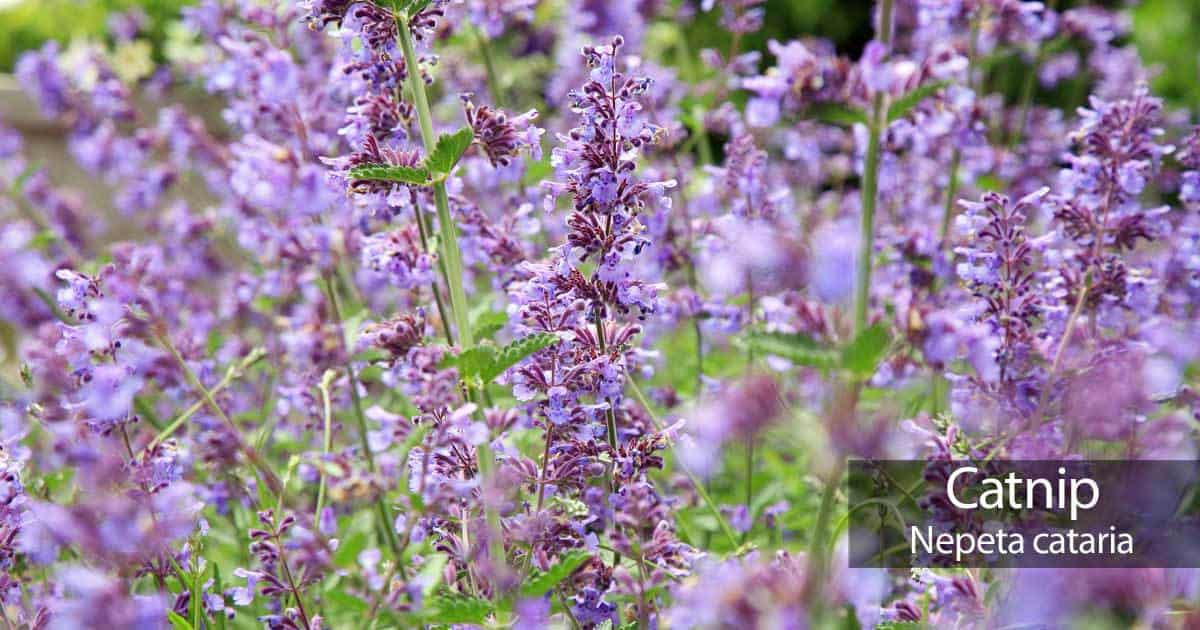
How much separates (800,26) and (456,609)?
860 centimetres

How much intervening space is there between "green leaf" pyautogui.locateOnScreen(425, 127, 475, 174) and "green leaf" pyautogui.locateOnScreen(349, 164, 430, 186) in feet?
0.08

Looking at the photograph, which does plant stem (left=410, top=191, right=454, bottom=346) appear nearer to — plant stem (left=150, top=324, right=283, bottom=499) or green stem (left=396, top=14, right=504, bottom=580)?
green stem (left=396, top=14, right=504, bottom=580)

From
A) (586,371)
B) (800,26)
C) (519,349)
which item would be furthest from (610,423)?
(800,26)

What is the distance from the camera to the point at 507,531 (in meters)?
1.98

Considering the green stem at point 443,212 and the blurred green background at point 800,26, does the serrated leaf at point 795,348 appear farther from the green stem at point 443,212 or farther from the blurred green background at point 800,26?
the blurred green background at point 800,26

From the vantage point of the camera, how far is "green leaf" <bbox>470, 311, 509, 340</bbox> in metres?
2.21

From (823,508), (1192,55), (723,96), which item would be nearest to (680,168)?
(723,96)

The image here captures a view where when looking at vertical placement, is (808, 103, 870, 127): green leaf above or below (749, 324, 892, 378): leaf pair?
above

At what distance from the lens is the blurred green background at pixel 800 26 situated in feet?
28.6

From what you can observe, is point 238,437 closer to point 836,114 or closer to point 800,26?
point 836,114

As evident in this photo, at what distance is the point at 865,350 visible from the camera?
5.23ft

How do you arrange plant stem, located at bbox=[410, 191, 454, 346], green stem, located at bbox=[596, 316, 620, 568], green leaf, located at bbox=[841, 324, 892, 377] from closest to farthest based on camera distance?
green leaf, located at bbox=[841, 324, 892, 377] < green stem, located at bbox=[596, 316, 620, 568] < plant stem, located at bbox=[410, 191, 454, 346]

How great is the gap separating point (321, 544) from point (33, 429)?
213 centimetres

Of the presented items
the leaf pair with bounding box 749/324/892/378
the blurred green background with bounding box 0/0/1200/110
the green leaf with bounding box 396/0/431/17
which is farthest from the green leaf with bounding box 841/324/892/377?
the blurred green background with bounding box 0/0/1200/110
